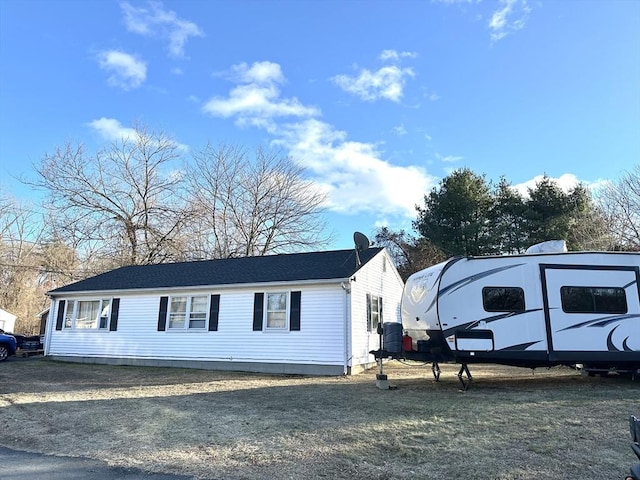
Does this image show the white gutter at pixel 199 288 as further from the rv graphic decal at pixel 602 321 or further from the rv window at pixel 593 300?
the rv graphic decal at pixel 602 321

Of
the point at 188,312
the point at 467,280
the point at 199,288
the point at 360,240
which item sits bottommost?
the point at 188,312

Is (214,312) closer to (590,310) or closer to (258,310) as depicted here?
(258,310)

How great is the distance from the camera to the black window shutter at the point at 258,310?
47.6ft

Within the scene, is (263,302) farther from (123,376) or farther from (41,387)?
(41,387)

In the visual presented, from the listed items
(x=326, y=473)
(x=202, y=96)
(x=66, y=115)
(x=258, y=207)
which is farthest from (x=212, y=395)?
(x=258, y=207)

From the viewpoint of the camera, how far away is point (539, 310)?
9523 millimetres

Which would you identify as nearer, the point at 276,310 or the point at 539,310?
the point at 539,310

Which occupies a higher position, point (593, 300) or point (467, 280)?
point (467, 280)

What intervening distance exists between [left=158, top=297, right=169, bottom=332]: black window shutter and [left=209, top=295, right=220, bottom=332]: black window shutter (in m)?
2.03

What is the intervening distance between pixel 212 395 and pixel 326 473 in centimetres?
575

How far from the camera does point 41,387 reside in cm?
1105

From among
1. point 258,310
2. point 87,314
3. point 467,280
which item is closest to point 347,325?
point 258,310

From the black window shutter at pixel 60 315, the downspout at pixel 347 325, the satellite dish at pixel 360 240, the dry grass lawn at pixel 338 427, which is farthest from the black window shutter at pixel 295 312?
the black window shutter at pixel 60 315

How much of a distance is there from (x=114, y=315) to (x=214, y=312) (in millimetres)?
4821
